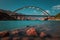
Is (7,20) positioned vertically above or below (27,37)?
above

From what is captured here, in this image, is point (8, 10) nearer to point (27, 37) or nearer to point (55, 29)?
point (27, 37)

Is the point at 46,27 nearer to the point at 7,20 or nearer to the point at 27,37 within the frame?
the point at 27,37

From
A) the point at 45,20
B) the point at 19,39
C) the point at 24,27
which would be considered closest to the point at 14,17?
the point at 24,27

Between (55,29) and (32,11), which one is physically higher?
(32,11)

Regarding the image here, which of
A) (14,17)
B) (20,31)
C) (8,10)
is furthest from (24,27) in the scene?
(8,10)

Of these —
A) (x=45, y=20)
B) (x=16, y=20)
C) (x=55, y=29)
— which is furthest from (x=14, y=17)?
(x=55, y=29)

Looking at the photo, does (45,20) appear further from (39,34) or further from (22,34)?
(22,34)

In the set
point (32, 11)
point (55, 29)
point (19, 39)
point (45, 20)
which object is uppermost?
point (32, 11)
